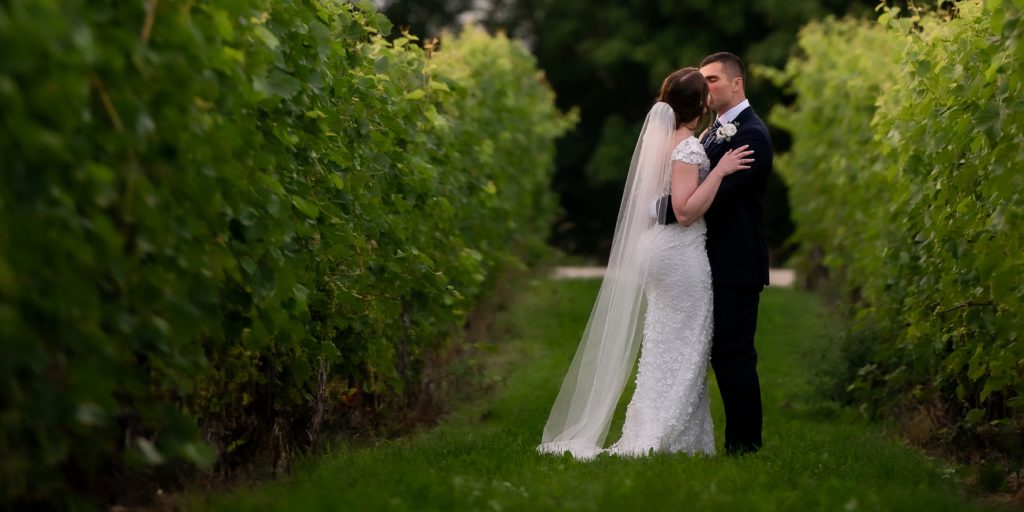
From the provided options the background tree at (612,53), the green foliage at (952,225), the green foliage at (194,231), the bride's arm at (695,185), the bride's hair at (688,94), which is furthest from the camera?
the background tree at (612,53)

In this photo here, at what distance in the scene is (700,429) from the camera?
681 centimetres

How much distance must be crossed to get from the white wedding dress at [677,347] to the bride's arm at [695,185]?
7 centimetres

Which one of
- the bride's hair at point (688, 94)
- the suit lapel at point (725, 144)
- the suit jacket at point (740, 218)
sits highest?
the bride's hair at point (688, 94)

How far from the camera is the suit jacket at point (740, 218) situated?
21.8 feet

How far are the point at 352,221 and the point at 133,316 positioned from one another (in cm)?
246

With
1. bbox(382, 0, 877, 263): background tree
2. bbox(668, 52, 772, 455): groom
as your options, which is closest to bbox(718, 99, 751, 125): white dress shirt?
bbox(668, 52, 772, 455): groom

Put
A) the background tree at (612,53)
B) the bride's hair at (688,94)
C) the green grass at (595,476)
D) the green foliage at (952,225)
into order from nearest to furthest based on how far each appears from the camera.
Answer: the green grass at (595,476) < the green foliage at (952,225) < the bride's hair at (688,94) < the background tree at (612,53)

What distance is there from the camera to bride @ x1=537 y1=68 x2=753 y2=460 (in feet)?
21.9

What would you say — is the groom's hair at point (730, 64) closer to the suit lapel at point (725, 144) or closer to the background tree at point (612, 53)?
the suit lapel at point (725, 144)

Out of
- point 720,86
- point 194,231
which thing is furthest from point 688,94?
point 194,231

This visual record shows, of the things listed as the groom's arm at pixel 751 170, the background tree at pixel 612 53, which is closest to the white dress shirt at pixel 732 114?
the groom's arm at pixel 751 170

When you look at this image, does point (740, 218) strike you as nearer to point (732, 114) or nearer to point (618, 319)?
point (732, 114)

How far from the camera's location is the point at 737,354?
6719mm

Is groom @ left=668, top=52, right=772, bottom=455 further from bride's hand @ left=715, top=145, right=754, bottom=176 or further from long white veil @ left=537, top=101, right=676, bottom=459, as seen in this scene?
long white veil @ left=537, top=101, right=676, bottom=459
